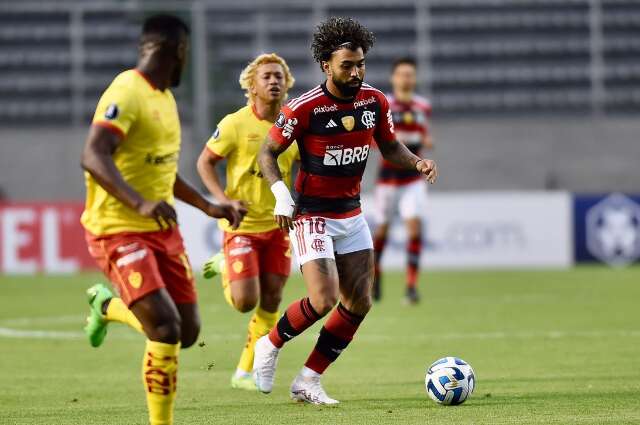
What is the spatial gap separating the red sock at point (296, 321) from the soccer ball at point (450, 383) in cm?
80

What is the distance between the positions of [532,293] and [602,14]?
12.8m

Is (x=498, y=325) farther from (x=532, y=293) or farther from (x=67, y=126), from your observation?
(x=67, y=126)

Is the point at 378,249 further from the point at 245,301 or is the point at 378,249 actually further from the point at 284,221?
the point at 284,221

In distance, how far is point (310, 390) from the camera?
310 inches

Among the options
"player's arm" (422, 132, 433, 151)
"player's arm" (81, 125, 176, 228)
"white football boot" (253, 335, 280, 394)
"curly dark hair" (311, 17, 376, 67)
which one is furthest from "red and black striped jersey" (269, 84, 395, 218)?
"player's arm" (422, 132, 433, 151)

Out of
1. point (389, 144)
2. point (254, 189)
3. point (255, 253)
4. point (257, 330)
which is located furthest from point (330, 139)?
point (257, 330)

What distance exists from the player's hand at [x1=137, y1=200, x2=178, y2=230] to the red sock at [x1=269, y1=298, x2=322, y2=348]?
2.09 m

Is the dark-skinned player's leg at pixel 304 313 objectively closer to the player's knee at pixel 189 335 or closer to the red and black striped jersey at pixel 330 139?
the red and black striped jersey at pixel 330 139

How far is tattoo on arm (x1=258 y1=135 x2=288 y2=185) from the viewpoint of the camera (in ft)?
25.3

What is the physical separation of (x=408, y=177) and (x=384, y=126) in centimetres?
780

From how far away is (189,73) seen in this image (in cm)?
2753

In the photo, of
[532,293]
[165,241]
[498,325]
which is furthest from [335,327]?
[532,293]

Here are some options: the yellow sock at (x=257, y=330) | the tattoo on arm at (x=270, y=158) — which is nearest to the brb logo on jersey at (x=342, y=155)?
the tattoo on arm at (x=270, y=158)

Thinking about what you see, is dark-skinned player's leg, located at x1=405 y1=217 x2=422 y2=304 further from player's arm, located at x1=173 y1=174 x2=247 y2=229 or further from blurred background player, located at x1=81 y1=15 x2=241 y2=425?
blurred background player, located at x1=81 y1=15 x2=241 y2=425
